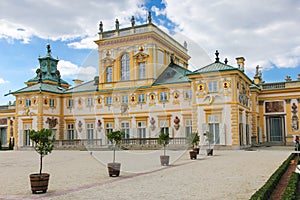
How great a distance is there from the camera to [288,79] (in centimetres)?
4016

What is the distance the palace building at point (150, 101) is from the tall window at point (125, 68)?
12 centimetres

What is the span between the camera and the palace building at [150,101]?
32.9 metres

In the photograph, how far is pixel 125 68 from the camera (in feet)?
136

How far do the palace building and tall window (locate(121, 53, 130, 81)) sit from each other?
0.39 feet

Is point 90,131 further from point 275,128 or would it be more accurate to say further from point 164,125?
point 275,128

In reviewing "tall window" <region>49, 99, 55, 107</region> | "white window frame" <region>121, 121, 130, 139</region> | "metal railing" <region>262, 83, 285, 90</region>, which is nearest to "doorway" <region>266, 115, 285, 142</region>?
"metal railing" <region>262, 83, 285, 90</region>

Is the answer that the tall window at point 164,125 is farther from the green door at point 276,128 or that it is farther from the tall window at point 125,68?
the green door at point 276,128

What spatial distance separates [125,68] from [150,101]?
569 centimetres

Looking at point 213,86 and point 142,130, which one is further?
point 142,130

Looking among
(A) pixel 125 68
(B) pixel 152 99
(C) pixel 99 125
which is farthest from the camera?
(C) pixel 99 125

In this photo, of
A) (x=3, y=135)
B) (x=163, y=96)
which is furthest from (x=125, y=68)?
(x=3, y=135)

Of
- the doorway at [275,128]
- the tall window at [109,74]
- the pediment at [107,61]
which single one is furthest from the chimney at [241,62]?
the tall window at [109,74]

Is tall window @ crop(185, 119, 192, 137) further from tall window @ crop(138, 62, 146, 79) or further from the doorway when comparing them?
the doorway

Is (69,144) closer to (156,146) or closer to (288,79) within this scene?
(156,146)
